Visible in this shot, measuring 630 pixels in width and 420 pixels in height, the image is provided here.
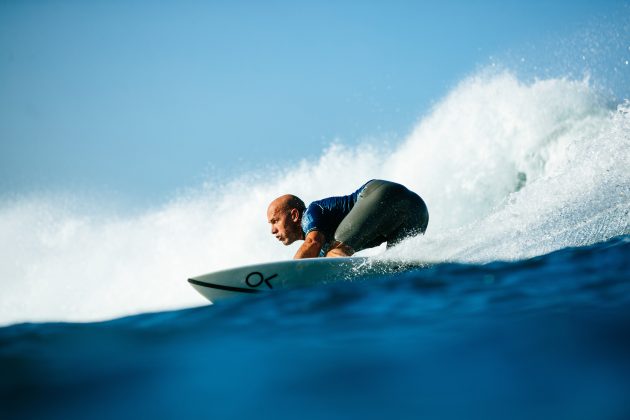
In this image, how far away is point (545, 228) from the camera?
4188 mm

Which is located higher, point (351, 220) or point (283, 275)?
point (351, 220)

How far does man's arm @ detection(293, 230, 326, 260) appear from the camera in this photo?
16.3 ft

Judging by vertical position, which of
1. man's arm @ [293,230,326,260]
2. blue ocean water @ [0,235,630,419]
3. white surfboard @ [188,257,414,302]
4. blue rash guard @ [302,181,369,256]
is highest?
blue rash guard @ [302,181,369,256]

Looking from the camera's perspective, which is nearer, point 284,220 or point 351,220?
point 351,220

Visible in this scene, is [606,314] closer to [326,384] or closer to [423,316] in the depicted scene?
[423,316]

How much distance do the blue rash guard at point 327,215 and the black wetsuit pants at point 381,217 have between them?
5.7 inches

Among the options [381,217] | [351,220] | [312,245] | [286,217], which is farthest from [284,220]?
[381,217]

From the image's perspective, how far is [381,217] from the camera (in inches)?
205

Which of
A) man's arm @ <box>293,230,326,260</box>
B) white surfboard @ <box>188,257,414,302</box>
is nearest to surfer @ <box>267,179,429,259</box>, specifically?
man's arm @ <box>293,230,326,260</box>

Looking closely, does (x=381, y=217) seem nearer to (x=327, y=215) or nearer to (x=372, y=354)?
(x=327, y=215)

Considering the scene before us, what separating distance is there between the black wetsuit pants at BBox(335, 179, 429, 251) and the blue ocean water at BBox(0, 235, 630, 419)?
128cm

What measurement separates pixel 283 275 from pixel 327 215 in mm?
1055

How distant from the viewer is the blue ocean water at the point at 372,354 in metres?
2.76

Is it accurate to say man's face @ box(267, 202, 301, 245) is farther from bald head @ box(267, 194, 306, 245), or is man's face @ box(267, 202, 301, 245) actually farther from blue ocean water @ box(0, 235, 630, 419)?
blue ocean water @ box(0, 235, 630, 419)
